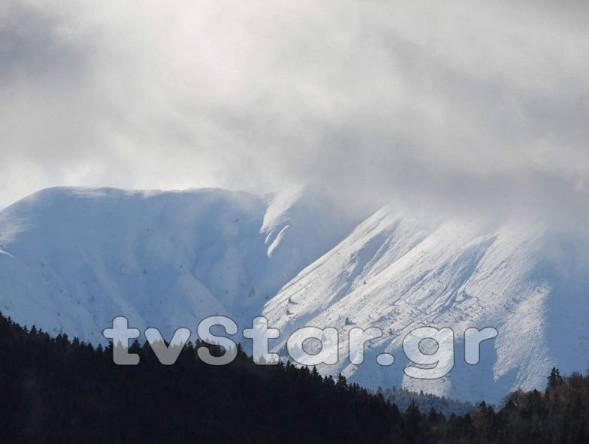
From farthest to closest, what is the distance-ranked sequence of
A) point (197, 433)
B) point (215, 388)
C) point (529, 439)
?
1. point (215, 388)
2. point (197, 433)
3. point (529, 439)

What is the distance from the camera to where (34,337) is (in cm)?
19425

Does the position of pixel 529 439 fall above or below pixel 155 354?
below

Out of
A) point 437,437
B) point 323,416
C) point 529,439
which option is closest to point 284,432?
point 323,416

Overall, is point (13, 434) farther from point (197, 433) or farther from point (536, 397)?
point (536, 397)

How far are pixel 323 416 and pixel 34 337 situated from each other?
3490cm

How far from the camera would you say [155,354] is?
19312cm

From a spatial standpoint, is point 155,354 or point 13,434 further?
point 155,354

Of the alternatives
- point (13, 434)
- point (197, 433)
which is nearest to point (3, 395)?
point (13, 434)

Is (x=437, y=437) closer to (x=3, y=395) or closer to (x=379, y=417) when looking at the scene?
(x=379, y=417)

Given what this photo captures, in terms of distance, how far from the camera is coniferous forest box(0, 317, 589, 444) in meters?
174

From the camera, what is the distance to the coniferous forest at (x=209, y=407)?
174 m

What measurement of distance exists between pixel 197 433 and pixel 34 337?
87.3 feet

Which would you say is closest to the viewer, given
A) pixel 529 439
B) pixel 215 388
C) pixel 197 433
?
pixel 529 439

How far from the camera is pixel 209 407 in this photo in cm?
18600
